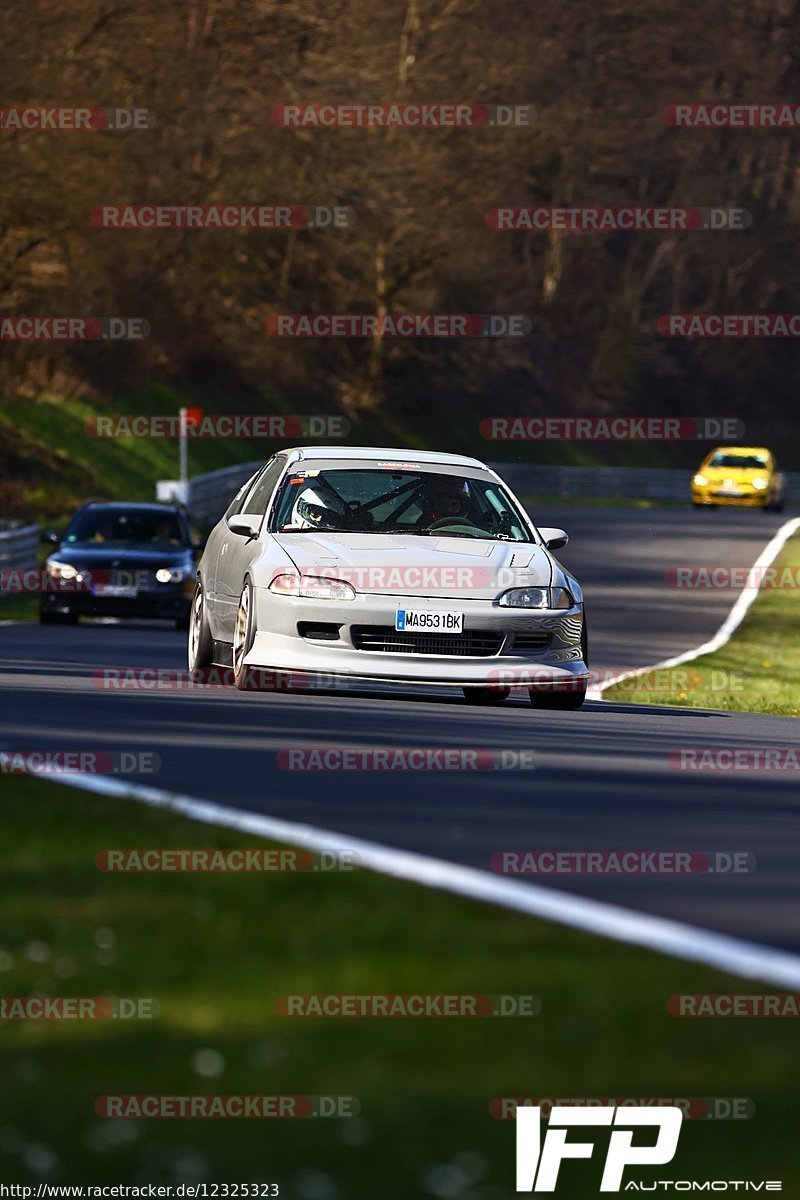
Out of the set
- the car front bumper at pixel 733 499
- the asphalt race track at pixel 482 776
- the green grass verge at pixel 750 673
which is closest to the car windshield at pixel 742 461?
the car front bumper at pixel 733 499

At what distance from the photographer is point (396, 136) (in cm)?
7625

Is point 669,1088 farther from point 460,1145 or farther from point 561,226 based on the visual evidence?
point 561,226

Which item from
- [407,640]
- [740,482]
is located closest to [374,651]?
[407,640]

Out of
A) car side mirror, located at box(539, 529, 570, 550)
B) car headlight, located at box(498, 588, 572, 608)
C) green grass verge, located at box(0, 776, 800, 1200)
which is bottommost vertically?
green grass verge, located at box(0, 776, 800, 1200)

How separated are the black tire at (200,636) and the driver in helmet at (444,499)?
5.64 feet

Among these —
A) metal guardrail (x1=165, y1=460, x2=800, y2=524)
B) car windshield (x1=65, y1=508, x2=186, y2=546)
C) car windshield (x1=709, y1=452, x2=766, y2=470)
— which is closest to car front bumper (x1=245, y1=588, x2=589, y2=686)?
car windshield (x1=65, y1=508, x2=186, y2=546)

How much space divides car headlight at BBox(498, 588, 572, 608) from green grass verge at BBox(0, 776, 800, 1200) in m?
8.10

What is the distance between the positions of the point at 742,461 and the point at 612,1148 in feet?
207

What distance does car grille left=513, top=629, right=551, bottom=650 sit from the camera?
53.6 feet

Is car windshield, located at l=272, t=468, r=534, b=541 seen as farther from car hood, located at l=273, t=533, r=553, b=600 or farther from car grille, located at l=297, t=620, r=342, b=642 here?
car grille, located at l=297, t=620, r=342, b=642

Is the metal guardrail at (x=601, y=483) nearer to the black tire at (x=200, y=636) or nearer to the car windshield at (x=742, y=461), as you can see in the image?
the car windshield at (x=742, y=461)

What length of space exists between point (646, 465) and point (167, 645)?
207ft

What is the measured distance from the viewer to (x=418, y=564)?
53.4 feet

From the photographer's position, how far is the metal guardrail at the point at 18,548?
122 feet
